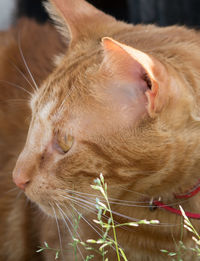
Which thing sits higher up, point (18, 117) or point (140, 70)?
point (140, 70)

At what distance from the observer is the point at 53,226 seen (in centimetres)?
187

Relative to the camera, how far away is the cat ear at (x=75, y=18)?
171 centimetres

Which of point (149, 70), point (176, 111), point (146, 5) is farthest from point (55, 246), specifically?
point (146, 5)

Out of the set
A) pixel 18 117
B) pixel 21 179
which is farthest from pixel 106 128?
pixel 18 117

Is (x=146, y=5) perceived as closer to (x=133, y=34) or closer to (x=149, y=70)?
(x=133, y=34)

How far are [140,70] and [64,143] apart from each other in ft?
1.18

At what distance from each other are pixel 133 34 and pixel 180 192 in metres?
0.62

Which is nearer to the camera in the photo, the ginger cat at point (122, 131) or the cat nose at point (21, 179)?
the ginger cat at point (122, 131)

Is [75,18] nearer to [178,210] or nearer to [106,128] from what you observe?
[106,128]

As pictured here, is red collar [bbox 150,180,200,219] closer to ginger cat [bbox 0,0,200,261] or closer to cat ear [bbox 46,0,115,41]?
ginger cat [bbox 0,0,200,261]

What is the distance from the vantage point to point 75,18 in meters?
1.76

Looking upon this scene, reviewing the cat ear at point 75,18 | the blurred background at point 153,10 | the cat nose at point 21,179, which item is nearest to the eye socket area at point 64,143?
the cat nose at point 21,179

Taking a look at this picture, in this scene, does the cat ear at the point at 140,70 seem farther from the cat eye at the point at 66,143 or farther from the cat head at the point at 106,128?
the cat eye at the point at 66,143

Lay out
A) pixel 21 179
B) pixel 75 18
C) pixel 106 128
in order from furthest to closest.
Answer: pixel 75 18 → pixel 21 179 → pixel 106 128
